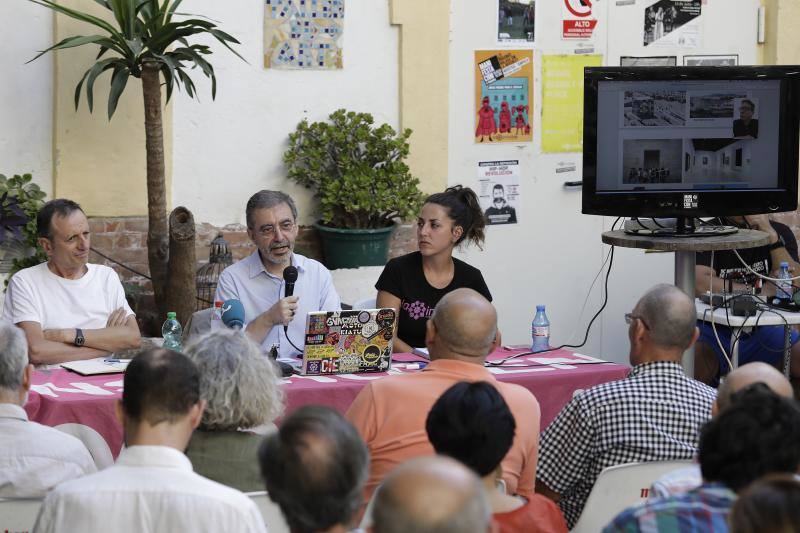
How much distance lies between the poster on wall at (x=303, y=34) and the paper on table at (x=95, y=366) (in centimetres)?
278

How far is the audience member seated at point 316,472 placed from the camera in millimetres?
2074

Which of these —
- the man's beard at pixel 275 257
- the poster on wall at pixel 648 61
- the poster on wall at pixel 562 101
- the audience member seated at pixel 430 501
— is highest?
the poster on wall at pixel 648 61

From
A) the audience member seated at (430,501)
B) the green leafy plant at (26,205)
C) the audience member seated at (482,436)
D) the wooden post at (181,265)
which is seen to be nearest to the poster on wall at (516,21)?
the wooden post at (181,265)

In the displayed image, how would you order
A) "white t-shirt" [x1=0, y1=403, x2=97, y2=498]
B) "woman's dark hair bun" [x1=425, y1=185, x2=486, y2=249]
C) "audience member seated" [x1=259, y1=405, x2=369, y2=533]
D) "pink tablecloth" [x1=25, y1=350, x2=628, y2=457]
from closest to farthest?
"audience member seated" [x1=259, y1=405, x2=369, y2=533] < "white t-shirt" [x1=0, y1=403, x2=97, y2=498] < "pink tablecloth" [x1=25, y1=350, x2=628, y2=457] < "woman's dark hair bun" [x1=425, y1=185, x2=486, y2=249]

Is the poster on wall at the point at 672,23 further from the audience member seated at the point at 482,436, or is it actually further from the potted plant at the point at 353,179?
the audience member seated at the point at 482,436

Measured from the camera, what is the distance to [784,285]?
6.38 meters

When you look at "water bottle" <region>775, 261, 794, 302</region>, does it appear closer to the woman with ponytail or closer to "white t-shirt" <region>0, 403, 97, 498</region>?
the woman with ponytail

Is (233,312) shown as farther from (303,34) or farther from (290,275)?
(303,34)

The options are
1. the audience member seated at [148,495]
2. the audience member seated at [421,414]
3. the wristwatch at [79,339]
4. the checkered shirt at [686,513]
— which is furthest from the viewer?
the wristwatch at [79,339]

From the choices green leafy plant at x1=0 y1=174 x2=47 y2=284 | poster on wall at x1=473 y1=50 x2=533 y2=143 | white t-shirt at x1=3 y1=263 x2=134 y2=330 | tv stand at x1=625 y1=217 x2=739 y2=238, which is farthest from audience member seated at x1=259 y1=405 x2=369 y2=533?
poster on wall at x1=473 y1=50 x2=533 y2=143

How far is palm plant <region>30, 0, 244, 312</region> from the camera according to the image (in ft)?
20.0

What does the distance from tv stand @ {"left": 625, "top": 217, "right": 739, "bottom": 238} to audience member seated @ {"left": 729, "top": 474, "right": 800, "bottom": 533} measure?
12.4 ft

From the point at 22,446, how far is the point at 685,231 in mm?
3523

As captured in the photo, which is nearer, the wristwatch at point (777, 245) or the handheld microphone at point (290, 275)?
the handheld microphone at point (290, 275)
